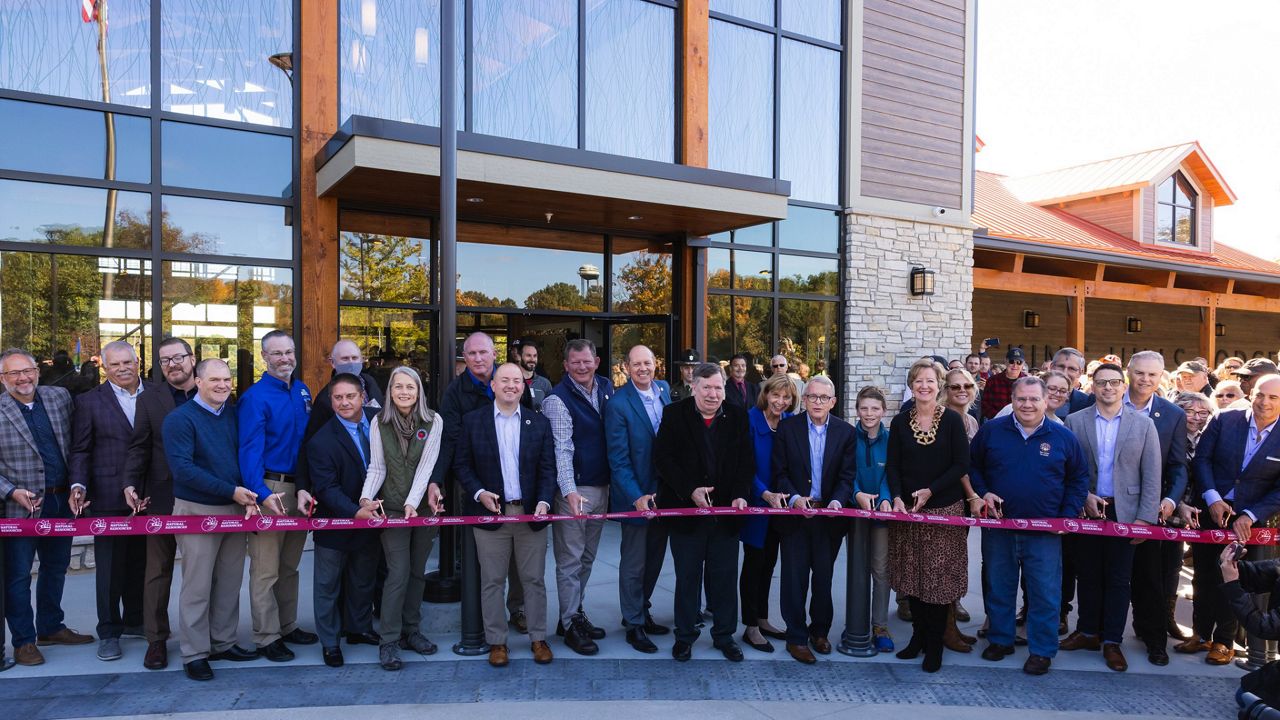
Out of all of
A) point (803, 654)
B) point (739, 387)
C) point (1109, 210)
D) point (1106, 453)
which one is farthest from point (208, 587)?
point (1109, 210)

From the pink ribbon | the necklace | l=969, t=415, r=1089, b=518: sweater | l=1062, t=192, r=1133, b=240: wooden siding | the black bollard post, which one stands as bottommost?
the black bollard post

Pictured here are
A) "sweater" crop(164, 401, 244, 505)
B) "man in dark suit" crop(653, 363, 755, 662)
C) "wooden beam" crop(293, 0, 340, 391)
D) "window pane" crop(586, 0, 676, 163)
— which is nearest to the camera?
"sweater" crop(164, 401, 244, 505)

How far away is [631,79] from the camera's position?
9797 mm

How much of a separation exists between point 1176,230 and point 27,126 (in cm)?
2113

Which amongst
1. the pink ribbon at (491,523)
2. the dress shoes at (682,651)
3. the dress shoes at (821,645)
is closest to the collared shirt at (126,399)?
the pink ribbon at (491,523)

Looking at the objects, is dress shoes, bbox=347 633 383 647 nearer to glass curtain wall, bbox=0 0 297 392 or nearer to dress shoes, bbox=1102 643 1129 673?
glass curtain wall, bbox=0 0 297 392

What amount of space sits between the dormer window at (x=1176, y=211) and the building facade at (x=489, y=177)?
29.7 feet

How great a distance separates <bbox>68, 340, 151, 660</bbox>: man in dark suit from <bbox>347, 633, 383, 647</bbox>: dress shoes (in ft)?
4.22

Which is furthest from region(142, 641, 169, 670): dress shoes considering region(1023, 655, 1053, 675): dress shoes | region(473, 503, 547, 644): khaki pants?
region(1023, 655, 1053, 675): dress shoes

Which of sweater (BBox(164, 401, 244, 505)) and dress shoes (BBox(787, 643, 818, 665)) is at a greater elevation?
sweater (BBox(164, 401, 244, 505))

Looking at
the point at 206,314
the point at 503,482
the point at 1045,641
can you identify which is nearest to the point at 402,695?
the point at 503,482

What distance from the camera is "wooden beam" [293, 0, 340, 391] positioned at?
7.82m

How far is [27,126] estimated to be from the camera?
22.7 ft

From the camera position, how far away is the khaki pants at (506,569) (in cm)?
473
